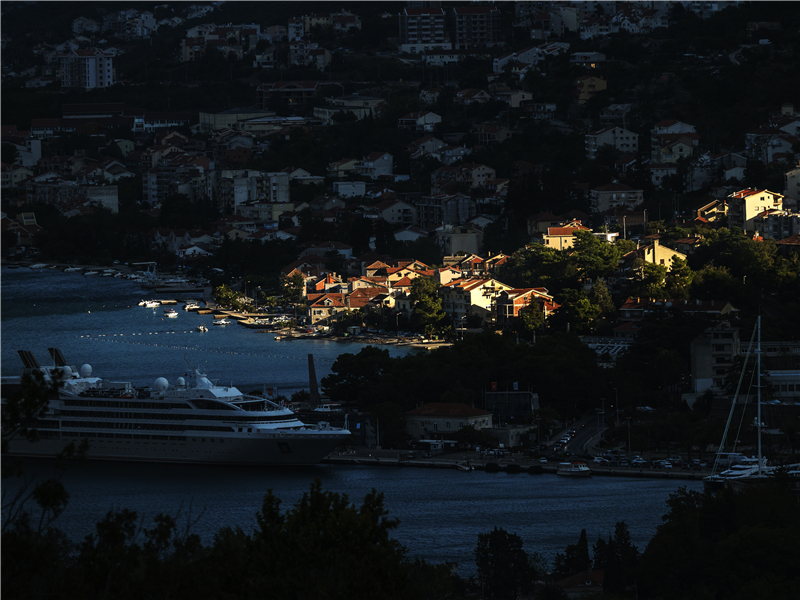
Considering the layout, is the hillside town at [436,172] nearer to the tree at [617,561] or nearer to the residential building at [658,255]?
the residential building at [658,255]

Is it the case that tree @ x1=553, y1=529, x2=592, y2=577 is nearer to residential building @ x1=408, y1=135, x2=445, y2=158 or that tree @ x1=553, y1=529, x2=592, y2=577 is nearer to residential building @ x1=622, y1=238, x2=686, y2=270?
residential building @ x1=622, y1=238, x2=686, y2=270

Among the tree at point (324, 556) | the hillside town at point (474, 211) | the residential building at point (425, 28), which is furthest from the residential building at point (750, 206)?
the residential building at point (425, 28)

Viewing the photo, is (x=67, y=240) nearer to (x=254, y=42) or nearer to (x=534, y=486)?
(x=254, y=42)

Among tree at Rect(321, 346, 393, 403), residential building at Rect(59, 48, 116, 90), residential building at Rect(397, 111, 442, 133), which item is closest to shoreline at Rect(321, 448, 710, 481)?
tree at Rect(321, 346, 393, 403)

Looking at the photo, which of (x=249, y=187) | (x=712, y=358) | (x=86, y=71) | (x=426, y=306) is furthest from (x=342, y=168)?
(x=712, y=358)

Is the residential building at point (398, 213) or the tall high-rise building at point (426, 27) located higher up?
the tall high-rise building at point (426, 27)

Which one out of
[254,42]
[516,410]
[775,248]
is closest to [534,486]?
[516,410]
